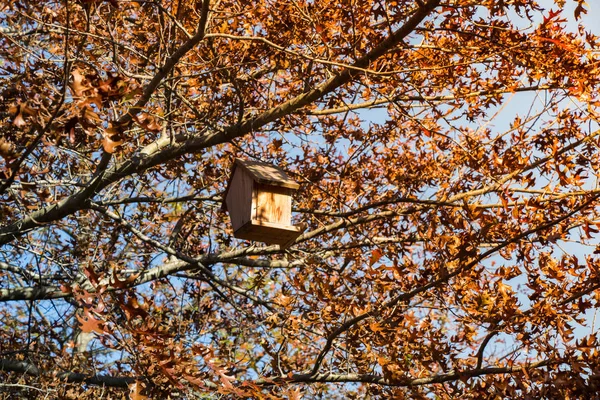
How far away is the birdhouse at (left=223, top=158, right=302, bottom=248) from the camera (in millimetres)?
4188

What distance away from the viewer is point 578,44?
4.76 meters

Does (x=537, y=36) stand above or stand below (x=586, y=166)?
above

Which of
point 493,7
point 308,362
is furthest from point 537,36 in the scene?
point 308,362

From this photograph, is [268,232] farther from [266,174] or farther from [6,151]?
[6,151]

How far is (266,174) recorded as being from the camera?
427 cm

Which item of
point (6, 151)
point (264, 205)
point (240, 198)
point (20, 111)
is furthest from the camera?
point (240, 198)

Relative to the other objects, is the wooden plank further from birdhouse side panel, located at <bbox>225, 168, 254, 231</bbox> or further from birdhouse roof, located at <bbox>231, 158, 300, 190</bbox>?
birdhouse roof, located at <bbox>231, 158, 300, 190</bbox>

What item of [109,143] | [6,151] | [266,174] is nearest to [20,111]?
[6,151]

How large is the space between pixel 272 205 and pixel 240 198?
0.99 ft

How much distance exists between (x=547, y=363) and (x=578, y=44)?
2265mm

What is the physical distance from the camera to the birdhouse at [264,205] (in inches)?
165

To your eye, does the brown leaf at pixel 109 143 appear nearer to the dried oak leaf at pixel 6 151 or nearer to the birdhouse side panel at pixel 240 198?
the dried oak leaf at pixel 6 151

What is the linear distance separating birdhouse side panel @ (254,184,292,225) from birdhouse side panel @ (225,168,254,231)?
0.06 metres

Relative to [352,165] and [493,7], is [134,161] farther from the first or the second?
[493,7]
